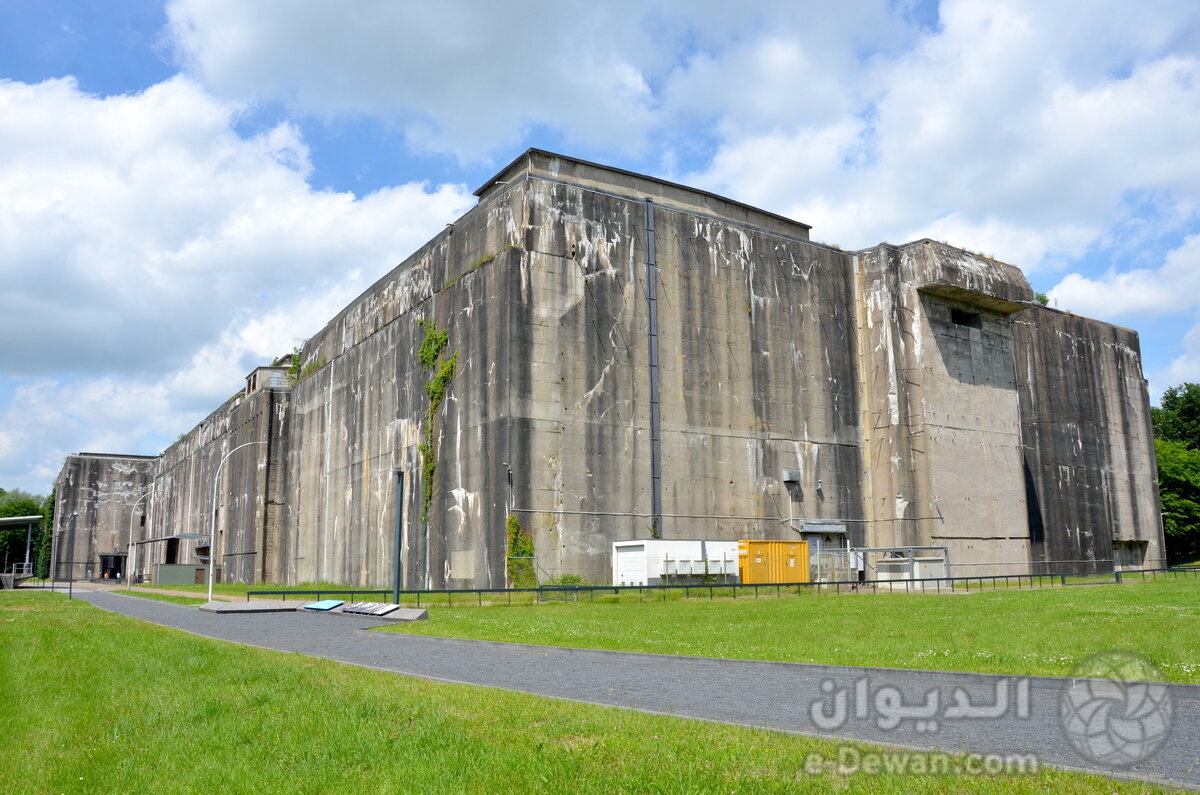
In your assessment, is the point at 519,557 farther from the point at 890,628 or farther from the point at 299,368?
the point at 299,368

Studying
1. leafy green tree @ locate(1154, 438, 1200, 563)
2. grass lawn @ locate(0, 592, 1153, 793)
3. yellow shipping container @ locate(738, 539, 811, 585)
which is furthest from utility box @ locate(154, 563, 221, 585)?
leafy green tree @ locate(1154, 438, 1200, 563)

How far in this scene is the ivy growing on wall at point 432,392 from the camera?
146 feet

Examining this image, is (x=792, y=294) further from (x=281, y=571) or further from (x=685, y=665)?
(x=281, y=571)

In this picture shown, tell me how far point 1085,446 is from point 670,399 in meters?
34.1

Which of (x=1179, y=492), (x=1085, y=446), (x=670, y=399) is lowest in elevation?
(x=1179, y=492)

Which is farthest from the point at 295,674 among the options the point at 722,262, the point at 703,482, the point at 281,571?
the point at 281,571

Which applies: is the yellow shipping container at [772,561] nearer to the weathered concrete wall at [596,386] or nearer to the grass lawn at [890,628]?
the weathered concrete wall at [596,386]

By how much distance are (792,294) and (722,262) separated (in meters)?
4.54

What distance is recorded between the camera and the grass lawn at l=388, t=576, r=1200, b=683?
45.2 ft

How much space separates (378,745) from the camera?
7.84 metres

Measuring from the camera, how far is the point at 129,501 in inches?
4835

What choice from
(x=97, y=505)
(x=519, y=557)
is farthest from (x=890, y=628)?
(x=97, y=505)

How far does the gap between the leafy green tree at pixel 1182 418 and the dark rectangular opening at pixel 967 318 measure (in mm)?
51837

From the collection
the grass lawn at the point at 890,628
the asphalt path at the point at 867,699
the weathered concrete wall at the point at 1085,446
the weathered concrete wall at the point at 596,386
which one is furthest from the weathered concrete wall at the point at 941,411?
the asphalt path at the point at 867,699
